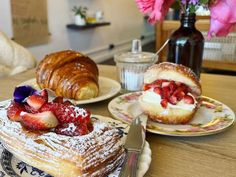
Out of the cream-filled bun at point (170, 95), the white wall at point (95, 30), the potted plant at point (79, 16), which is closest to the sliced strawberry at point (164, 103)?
the cream-filled bun at point (170, 95)

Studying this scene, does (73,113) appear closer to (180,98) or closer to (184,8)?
(180,98)

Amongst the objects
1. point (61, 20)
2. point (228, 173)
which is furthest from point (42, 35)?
point (228, 173)

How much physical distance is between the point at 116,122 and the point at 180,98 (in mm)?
156

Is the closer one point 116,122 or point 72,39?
point 116,122

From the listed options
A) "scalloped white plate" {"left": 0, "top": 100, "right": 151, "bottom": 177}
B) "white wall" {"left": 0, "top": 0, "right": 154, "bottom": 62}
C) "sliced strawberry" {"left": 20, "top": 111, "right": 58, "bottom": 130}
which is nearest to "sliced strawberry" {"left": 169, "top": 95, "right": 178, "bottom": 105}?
"scalloped white plate" {"left": 0, "top": 100, "right": 151, "bottom": 177}

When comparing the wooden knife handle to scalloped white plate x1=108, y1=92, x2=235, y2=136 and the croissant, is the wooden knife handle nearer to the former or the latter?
scalloped white plate x1=108, y1=92, x2=235, y2=136

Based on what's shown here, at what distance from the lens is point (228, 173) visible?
48 cm

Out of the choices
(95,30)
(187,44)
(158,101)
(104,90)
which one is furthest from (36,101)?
(95,30)

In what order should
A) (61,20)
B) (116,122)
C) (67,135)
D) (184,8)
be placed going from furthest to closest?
(61,20) → (184,8) → (116,122) → (67,135)

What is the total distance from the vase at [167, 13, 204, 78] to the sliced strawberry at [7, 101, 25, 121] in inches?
20.4

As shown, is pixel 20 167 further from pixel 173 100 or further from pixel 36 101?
pixel 173 100

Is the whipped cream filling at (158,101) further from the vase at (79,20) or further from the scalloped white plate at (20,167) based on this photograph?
the vase at (79,20)

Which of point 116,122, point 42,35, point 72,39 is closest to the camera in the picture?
point 116,122

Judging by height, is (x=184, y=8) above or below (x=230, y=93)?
above
